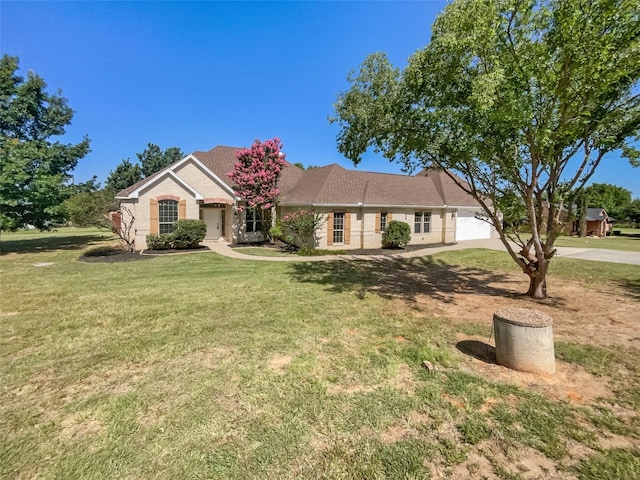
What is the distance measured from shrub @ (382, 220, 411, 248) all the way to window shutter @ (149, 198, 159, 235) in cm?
1328

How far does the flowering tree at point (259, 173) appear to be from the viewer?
723 inches

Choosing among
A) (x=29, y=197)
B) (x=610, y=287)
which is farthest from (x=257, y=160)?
(x=610, y=287)

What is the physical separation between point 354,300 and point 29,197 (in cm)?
1881

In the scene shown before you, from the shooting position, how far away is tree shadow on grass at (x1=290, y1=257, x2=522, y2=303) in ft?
29.7

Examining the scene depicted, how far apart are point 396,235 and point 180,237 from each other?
12486 mm

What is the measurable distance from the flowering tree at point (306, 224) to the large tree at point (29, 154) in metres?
13.5

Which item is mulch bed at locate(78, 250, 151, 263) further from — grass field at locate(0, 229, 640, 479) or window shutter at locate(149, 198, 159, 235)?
grass field at locate(0, 229, 640, 479)

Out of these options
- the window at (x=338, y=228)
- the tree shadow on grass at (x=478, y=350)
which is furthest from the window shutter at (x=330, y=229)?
the tree shadow on grass at (x=478, y=350)

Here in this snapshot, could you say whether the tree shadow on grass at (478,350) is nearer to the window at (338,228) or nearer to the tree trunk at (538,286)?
the tree trunk at (538,286)

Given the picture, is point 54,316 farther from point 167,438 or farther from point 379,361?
point 379,361

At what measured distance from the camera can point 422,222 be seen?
2162 cm

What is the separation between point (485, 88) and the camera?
5418 millimetres

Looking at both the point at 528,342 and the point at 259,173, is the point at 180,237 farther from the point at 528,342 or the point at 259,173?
the point at 528,342

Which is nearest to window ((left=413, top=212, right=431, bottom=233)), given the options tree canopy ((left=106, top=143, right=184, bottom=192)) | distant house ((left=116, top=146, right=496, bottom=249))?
distant house ((left=116, top=146, right=496, bottom=249))
